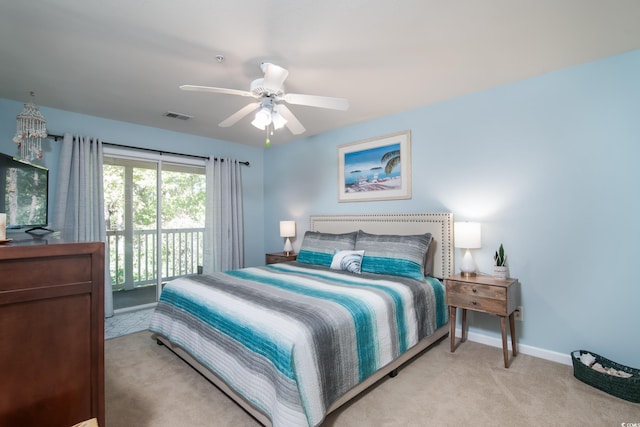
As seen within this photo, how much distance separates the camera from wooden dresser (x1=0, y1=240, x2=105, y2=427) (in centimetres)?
102

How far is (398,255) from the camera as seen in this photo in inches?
116

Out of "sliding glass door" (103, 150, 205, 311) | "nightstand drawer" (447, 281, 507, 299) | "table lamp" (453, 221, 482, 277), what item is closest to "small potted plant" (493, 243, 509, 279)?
"table lamp" (453, 221, 482, 277)

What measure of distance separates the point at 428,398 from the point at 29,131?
4.05m

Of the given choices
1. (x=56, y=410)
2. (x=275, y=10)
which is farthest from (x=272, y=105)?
(x=56, y=410)

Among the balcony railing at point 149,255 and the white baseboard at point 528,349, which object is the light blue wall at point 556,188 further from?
the balcony railing at point 149,255

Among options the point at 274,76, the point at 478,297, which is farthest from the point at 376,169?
the point at 274,76

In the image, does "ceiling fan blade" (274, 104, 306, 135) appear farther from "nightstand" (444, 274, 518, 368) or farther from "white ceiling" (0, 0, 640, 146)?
"nightstand" (444, 274, 518, 368)

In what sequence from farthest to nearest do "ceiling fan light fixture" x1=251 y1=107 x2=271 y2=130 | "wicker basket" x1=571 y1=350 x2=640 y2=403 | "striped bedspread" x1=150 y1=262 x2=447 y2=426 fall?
"ceiling fan light fixture" x1=251 y1=107 x2=271 y2=130 → "wicker basket" x1=571 y1=350 x2=640 y2=403 → "striped bedspread" x1=150 y1=262 x2=447 y2=426

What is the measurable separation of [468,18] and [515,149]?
1.39 m

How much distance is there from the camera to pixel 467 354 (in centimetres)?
268

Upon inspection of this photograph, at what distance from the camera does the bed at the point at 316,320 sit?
1616 millimetres

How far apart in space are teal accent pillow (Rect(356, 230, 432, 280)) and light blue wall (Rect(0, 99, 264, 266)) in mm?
2605

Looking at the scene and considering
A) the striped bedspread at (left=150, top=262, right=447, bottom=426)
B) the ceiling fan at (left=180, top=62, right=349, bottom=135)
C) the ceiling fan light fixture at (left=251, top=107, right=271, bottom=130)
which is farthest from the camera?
the ceiling fan light fixture at (left=251, top=107, right=271, bottom=130)

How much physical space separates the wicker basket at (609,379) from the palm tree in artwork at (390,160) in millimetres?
2352
